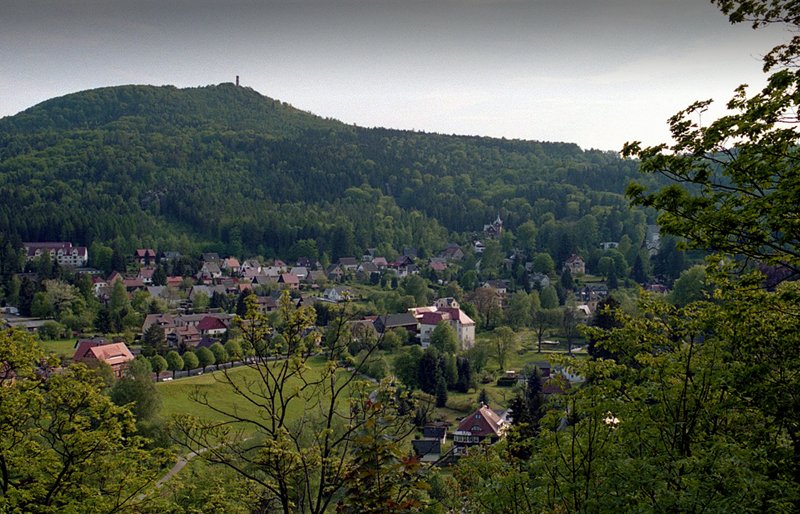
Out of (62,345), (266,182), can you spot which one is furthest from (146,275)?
(266,182)

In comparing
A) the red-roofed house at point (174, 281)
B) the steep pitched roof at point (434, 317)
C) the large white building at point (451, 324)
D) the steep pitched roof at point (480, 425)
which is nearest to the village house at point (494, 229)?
the red-roofed house at point (174, 281)

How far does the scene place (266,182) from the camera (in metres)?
124

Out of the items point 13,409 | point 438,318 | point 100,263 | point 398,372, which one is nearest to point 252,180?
point 100,263

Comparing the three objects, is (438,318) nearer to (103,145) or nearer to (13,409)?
(13,409)

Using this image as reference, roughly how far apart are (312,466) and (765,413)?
4163 millimetres

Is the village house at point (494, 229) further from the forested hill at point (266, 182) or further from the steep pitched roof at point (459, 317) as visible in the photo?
the steep pitched roof at point (459, 317)

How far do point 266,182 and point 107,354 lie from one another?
90.1 meters

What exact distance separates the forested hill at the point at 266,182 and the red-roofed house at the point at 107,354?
156 ft

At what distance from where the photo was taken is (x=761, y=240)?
18.4 ft

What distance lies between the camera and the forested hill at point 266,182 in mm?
89625

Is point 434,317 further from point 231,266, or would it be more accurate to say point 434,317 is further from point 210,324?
point 231,266

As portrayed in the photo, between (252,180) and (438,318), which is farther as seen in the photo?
(252,180)

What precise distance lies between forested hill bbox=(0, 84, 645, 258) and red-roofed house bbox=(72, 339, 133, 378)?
47.6 meters

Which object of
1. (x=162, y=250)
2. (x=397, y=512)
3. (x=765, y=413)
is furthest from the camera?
(x=162, y=250)
